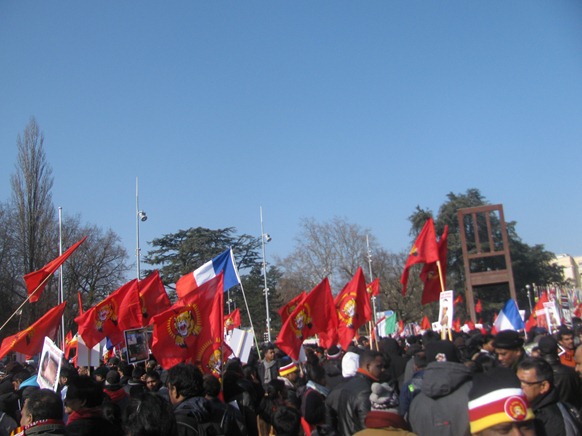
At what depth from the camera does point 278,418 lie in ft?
16.9

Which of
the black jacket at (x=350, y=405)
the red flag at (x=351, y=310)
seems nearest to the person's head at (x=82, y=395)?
the black jacket at (x=350, y=405)

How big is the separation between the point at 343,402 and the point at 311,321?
5.48 meters

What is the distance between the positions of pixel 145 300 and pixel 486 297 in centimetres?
4237

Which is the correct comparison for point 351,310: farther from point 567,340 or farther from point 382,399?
point 382,399

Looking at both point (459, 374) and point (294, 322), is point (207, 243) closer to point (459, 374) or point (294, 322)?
point (294, 322)

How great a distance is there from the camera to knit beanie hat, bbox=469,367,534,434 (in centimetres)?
290

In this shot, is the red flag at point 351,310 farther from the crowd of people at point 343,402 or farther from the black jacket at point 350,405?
the black jacket at point 350,405

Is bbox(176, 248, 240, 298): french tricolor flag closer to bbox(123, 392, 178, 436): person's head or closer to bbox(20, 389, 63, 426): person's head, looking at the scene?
bbox(20, 389, 63, 426): person's head

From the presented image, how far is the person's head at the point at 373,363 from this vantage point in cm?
592

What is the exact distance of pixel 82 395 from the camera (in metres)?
4.52

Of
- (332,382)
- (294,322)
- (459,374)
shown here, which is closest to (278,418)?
(459,374)

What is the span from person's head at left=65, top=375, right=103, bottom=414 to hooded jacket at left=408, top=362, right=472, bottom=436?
2.43 metres

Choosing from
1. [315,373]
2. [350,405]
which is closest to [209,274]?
[315,373]

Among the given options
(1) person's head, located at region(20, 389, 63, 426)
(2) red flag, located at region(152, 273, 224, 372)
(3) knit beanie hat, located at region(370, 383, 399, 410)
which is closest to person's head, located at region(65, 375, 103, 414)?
(1) person's head, located at region(20, 389, 63, 426)
